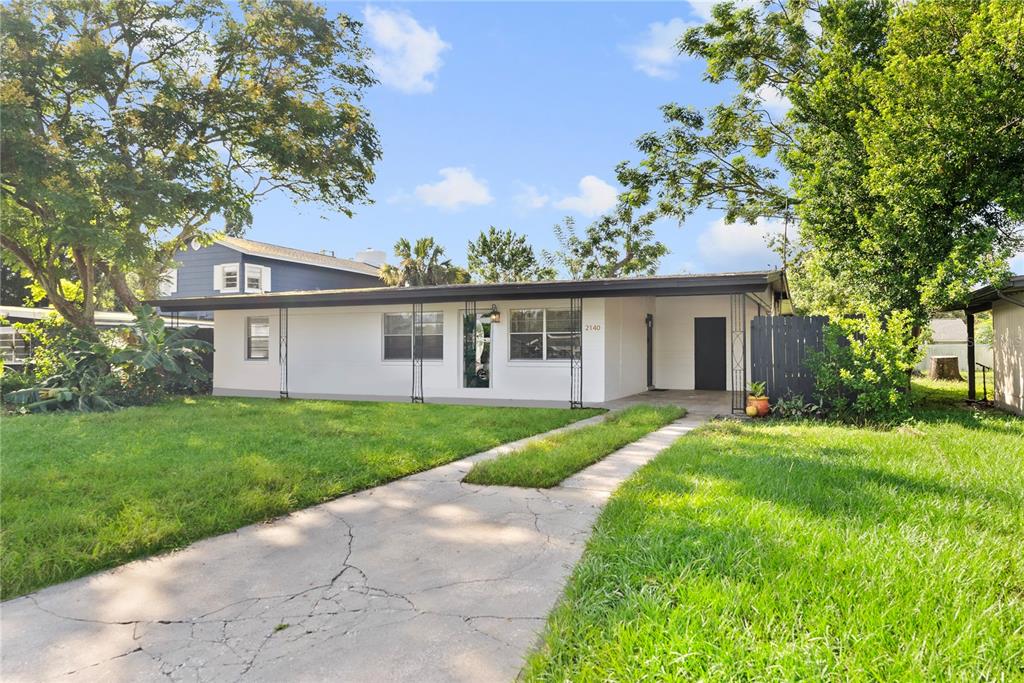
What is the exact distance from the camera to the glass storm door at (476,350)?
13.2 metres

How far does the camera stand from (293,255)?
23172 mm

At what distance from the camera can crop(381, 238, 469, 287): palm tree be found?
999 inches

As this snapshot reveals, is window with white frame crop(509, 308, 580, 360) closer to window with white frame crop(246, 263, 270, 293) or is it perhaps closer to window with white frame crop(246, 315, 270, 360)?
window with white frame crop(246, 315, 270, 360)

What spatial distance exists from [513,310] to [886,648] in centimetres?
1103

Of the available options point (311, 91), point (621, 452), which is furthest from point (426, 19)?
point (621, 452)

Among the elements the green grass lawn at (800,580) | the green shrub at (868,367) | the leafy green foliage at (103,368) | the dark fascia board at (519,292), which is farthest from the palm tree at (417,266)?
the green grass lawn at (800,580)

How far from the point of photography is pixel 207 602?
2.90 m

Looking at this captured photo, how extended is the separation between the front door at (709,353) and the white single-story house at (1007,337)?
5.20 metres

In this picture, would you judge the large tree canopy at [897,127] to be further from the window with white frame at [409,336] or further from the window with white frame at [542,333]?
the window with white frame at [409,336]

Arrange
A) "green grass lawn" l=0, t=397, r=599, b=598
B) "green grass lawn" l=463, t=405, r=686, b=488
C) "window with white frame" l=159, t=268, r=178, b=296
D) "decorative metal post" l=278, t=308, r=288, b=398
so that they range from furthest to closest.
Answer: "window with white frame" l=159, t=268, r=178, b=296 < "decorative metal post" l=278, t=308, r=288, b=398 < "green grass lawn" l=463, t=405, r=686, b=488 < "green grass lawn" l=0, t=397, r=599, b=598

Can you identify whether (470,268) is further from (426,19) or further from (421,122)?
(426,19)

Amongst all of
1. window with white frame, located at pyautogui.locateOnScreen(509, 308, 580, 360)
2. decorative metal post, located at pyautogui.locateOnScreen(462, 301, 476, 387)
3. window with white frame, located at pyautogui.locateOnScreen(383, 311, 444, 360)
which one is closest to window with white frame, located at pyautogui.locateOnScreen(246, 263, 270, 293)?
window with white frame, located at pyautogui.locateOnScreen(383, 311, 444, 360)

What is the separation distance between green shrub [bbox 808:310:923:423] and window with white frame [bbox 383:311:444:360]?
313 inches

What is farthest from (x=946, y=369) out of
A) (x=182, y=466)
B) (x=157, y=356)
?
(x=157, y=356)
